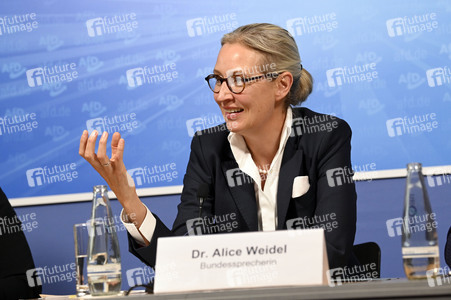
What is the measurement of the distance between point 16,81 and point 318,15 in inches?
58.8

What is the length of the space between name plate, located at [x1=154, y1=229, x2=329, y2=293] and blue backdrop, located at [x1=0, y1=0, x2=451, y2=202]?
173 centimetres

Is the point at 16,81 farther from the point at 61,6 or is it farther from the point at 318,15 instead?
the point at 318,15

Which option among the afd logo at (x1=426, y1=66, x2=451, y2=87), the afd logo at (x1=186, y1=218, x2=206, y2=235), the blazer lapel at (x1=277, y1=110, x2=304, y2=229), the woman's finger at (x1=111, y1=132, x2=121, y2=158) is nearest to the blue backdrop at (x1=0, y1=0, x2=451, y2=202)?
the afd logo at (x1=426, y1=66, x2=451, y2=87)

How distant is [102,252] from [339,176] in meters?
0.89

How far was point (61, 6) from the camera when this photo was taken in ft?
10.7

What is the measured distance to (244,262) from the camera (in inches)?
53.1

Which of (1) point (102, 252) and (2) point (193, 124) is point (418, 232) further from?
(2) point (193, 124)

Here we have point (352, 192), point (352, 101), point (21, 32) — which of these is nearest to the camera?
point (352, 192)

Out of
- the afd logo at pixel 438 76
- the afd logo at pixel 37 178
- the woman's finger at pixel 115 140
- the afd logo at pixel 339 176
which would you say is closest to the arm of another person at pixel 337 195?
the afd logo at pixel 339 176

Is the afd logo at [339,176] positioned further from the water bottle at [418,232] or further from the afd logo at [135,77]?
the afd logo at [135,77]

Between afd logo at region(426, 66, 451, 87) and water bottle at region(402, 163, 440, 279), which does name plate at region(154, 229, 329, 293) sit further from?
afd logo at region(426, 66, 451, 87)

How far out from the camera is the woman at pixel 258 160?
80.7 inches

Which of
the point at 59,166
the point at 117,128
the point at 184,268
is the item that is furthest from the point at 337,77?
the point at 184,268

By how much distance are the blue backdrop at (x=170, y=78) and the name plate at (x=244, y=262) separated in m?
1.73
